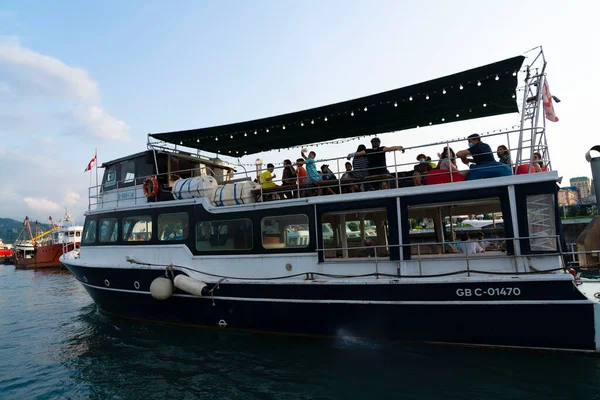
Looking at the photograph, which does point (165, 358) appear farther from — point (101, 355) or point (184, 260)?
point (184, 260)

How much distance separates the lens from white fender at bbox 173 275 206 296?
7645 mm

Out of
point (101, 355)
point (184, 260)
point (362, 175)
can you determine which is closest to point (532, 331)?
point (362, 175)

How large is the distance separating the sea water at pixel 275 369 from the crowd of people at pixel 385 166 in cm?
314

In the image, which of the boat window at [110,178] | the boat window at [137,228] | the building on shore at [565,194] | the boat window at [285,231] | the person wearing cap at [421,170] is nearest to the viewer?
the person wearing cap at [421,170]

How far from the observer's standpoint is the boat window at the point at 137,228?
905 cm

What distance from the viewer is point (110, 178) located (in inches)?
424

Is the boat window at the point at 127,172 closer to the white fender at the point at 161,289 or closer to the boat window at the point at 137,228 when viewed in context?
the boat window at the point at 137,228

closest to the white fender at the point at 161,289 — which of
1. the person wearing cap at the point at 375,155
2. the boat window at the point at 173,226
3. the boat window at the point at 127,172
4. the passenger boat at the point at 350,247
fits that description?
the passenger boat at the point at 350,247

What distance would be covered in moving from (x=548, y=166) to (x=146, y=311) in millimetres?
9419

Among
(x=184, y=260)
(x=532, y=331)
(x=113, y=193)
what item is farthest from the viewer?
(x=113, y=193)

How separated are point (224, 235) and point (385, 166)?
12.8 ft

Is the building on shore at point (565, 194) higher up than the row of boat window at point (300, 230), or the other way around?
the building on shore at point (565, 194)

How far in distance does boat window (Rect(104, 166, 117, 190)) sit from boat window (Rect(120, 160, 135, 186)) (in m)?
0.36

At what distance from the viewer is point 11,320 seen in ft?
38.6
